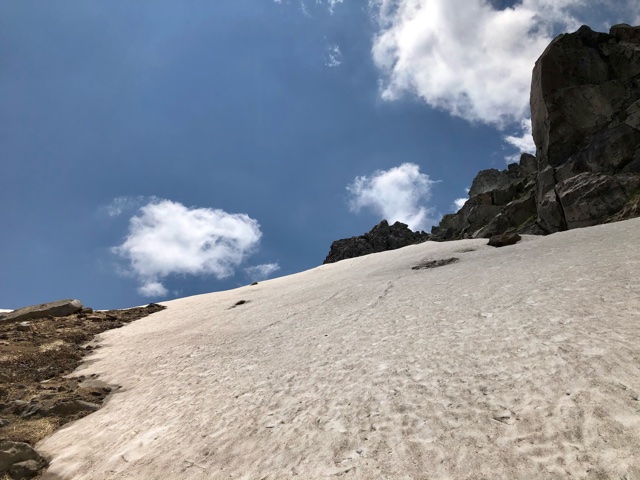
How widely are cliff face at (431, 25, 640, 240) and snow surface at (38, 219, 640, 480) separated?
3755cm

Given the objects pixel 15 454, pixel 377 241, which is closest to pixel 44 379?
pixel 15 454

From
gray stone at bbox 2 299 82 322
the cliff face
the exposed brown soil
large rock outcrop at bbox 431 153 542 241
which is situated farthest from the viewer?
large rock outcrop at bbox 431 153 542 241

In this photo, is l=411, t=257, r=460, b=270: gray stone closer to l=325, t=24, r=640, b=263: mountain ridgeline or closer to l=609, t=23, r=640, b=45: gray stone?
l=325, t=24, r=640, b=263: mountain ridgeline

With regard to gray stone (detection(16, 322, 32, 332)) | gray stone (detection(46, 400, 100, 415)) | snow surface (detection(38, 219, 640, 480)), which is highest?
gray stone (detection(16, 322, 32, 332))

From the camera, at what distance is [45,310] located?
26.7 meters

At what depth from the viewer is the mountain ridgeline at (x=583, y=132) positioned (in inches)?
1853

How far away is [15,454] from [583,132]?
7224 cm

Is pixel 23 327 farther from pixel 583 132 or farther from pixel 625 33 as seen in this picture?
pixel 625 33

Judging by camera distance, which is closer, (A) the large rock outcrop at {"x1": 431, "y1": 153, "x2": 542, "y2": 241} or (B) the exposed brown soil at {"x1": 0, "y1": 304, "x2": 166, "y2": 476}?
(B) the exposed brown soil at {"x1": 0, "y1": 304, "x2": 166, "y2": 476}

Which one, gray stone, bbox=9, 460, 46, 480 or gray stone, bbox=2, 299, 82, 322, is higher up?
A: gray stone, bbox=2, 299, 82, 322

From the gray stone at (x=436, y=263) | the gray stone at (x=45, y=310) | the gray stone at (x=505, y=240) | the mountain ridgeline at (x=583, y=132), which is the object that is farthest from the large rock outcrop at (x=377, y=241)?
the gray stone at (x=45, y=310)

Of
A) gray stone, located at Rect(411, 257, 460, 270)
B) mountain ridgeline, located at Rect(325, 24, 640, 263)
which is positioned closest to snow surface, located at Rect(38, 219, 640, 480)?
gray stone, located at Rect(411, 257, 460, 270)

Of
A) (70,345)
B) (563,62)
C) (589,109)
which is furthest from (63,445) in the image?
(563,62)

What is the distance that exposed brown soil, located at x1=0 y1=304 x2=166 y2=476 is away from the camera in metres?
10.8
